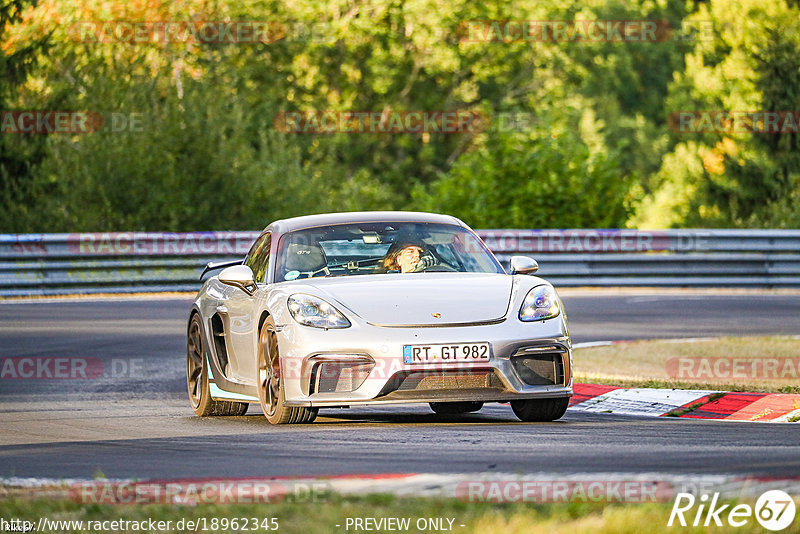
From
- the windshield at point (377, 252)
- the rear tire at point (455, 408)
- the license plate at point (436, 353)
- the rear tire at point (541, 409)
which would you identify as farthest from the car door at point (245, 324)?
the rear tire at point (541, 409)

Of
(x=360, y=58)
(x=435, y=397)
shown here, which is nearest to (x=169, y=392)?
(x=435, y=397)

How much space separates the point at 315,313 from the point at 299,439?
3.22 feet

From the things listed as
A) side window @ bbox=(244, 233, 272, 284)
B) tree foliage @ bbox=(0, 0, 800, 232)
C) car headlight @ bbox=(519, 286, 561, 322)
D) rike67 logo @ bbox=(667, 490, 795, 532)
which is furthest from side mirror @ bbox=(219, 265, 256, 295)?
tree foliage @ bbox=(0, 0, 800, 232)

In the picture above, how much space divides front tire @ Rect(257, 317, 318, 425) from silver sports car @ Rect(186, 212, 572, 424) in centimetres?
1

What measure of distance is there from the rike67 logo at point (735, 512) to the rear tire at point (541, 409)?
13.2 ft

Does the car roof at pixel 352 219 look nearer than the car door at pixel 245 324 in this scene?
No

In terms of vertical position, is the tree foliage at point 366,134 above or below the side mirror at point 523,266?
below

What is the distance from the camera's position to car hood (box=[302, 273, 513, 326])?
9445 millimetres

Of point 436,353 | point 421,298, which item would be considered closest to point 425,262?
point 421,298

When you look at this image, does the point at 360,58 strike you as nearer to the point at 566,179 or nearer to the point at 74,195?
the point at 566,179

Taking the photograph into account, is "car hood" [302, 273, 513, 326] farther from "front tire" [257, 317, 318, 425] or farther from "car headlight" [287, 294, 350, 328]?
"front tire" [257, 317, 318, 425]

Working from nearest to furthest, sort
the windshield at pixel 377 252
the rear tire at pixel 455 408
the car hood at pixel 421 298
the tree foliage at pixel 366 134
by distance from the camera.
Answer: the car hood at pixel 421 298, the windshield at pixel 377 252, the rear tire at pixel 455 408, the tree foliage at pixel 366 134

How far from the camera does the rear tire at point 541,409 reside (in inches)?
395

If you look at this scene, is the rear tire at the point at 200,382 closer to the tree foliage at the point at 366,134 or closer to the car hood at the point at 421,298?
the car hood at the point at 421,298
